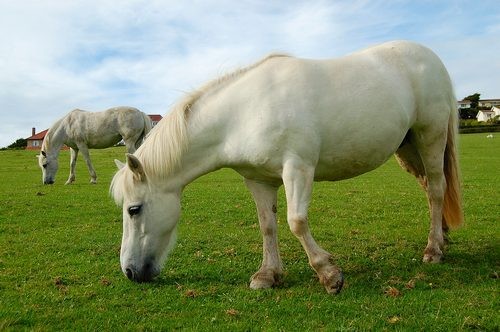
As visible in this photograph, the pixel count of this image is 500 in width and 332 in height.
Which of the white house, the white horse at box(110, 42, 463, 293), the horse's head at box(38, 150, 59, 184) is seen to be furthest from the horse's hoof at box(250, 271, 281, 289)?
the white house

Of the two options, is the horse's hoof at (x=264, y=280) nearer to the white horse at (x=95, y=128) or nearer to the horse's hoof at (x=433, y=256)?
the horse's hoof at (x=433, y=256)

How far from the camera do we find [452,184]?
21.0 feet

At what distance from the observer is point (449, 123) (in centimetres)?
627

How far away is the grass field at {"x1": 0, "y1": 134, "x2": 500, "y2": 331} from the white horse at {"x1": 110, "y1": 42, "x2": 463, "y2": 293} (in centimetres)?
38

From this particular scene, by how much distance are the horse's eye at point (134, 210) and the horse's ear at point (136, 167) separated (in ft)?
0.89

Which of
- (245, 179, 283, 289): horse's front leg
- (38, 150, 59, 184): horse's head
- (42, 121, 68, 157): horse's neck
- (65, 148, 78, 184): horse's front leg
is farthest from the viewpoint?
(42, 121, 68, 157): horse's neck

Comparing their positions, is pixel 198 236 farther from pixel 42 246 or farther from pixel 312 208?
pixel 312 208

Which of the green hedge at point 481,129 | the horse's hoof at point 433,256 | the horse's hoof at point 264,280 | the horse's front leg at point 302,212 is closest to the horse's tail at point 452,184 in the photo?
the horse's hoof at point 433,256

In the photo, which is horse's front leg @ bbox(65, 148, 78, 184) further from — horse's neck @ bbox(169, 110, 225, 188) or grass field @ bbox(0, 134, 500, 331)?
horse's neck @ bbox(169, 110, 225, 188)

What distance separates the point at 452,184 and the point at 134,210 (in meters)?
4.33

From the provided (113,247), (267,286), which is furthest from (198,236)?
(267,286)

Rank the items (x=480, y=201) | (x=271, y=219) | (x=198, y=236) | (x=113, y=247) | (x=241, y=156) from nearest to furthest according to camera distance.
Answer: (x=241, y=156) → (x=271, y=219) → (x=113, y=247) → (x=198, y=236) → (x=480, y=201)

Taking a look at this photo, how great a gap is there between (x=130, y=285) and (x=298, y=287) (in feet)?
5.61

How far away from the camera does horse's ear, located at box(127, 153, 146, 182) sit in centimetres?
445
